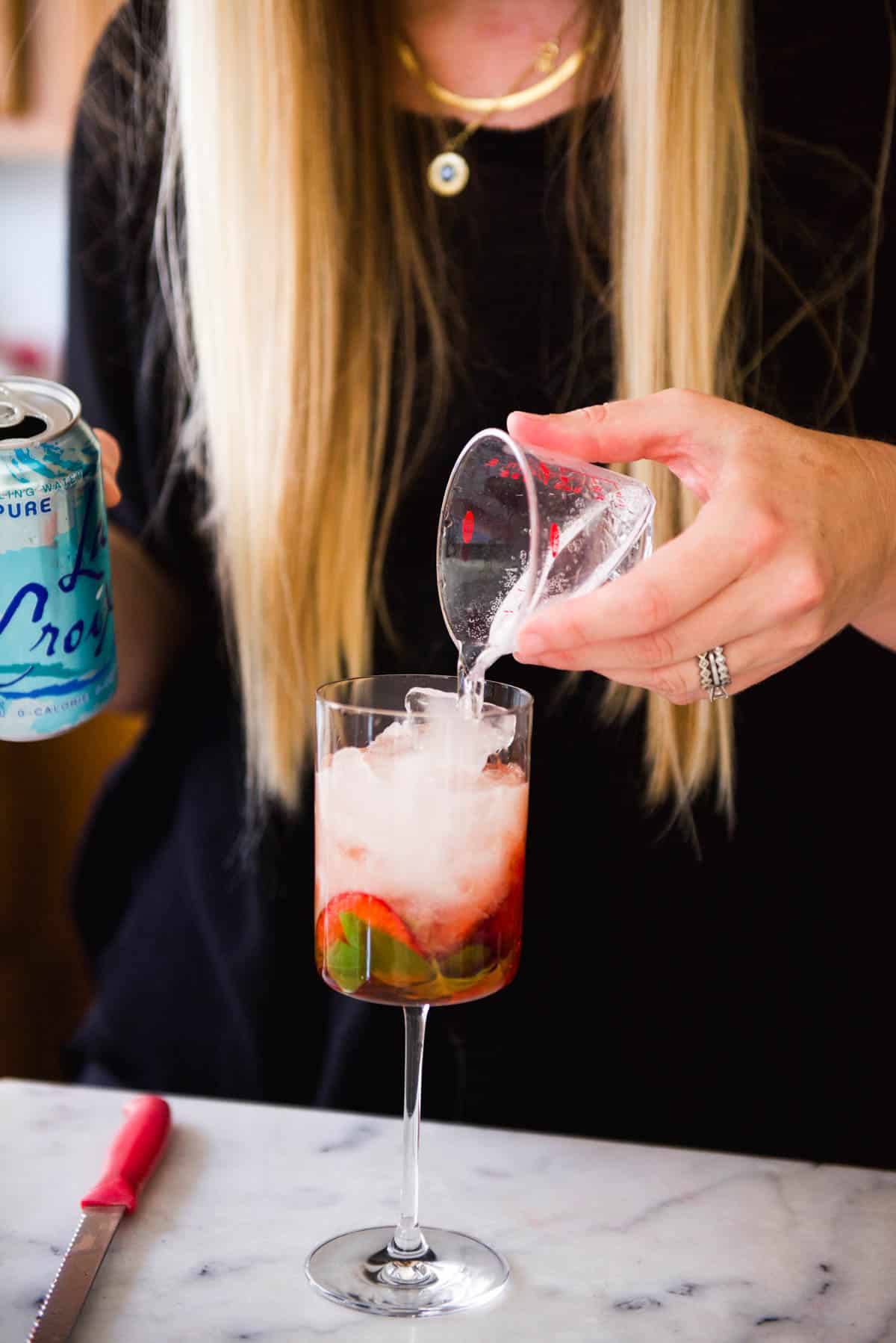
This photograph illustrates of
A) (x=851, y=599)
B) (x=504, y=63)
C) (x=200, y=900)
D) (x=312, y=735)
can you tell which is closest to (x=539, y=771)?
(x=312, y=735)

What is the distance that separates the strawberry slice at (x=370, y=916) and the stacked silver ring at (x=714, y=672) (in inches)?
9.3

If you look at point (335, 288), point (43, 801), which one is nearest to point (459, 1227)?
point (335, 288)

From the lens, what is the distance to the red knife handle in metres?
0.89

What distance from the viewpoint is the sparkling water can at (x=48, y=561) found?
0.84 metres

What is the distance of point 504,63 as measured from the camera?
1.27 metres

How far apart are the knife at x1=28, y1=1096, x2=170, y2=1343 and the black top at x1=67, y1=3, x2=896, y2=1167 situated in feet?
1.23

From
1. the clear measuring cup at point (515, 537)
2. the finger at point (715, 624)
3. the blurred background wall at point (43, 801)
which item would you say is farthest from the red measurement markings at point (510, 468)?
the blurred background wall at point (43, 801)

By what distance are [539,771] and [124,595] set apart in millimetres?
433

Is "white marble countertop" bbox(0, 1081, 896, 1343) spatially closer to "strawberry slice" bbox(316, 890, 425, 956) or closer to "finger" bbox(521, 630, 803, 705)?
"strawberry slice" bbox(316, 890, 425, 956)

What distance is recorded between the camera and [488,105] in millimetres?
1263

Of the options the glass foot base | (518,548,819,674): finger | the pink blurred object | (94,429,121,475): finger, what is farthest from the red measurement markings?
the pink blurred object

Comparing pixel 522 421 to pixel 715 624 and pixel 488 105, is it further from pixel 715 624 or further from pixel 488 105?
pixel 488 105

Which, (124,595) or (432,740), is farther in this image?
(124,595)

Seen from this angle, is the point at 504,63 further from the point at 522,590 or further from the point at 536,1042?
the point at 536,1042
